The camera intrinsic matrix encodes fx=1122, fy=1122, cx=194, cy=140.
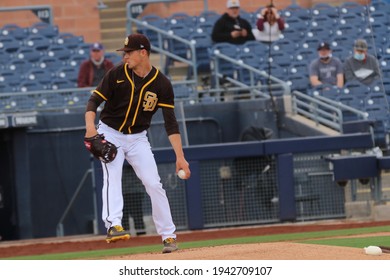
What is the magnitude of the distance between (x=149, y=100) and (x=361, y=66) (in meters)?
9.31

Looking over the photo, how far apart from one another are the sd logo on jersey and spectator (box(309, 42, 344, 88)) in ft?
29.1

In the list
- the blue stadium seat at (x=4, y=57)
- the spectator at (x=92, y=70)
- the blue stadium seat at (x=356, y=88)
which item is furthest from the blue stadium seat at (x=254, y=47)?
the blue stadium seat at (x=4, y=57)

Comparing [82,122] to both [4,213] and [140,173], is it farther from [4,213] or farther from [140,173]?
[140,173]

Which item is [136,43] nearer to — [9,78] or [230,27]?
[9,78]

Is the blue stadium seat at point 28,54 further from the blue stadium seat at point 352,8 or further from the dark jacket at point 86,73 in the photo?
the blue stadium seat at point 352,8

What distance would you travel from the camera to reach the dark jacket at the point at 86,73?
17859mm

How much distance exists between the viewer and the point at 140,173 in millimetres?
9320

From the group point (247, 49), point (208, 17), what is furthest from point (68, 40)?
point (247, 49)

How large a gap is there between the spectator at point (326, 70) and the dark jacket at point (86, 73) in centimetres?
328

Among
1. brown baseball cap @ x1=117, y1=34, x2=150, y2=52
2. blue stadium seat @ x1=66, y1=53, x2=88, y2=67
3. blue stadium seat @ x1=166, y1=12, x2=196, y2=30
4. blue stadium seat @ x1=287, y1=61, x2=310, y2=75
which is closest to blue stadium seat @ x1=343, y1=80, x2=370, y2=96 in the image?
blue stadium seat @ x1=287, y1=61, x2=310, y2=75
